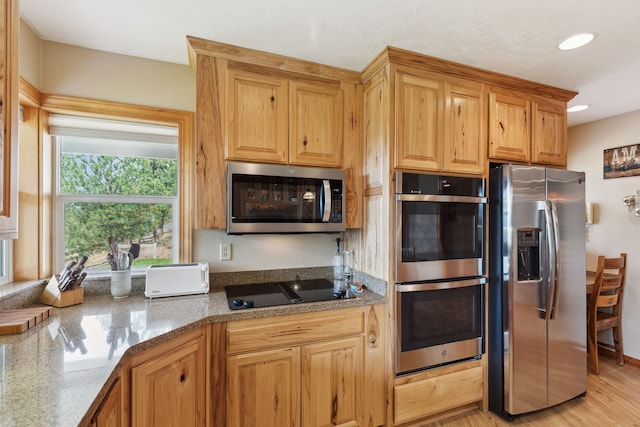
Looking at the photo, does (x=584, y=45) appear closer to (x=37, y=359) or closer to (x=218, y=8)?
(x=218, y=8)

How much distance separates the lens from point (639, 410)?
6.93ft

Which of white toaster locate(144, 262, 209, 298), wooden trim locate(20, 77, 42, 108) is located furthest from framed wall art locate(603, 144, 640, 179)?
wooden trim locate(20, 77, 42, 108)

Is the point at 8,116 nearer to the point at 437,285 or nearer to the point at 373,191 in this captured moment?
the point at 373,191

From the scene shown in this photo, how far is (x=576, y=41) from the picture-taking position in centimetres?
168

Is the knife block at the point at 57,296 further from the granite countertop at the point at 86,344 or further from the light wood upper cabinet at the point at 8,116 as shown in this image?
the light wood upper cabinet at the point at 8,116

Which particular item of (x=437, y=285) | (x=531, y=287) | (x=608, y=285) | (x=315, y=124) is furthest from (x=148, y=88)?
(x=608, y=285)

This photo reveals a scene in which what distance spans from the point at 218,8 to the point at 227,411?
202 cm

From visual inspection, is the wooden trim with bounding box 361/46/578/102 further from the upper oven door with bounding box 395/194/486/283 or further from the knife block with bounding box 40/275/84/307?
the knife block with bounding box 40/275/84/307

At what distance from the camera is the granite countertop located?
0.75 metres

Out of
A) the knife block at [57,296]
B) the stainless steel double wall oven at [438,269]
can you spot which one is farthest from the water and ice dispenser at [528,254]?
the knife block at [57,296]

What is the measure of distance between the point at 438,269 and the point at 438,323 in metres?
0.36

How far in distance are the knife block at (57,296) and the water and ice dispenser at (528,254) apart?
2.71 meters

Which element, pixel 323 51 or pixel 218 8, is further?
pixel 323 51

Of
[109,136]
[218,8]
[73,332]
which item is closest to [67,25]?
[109,136]
